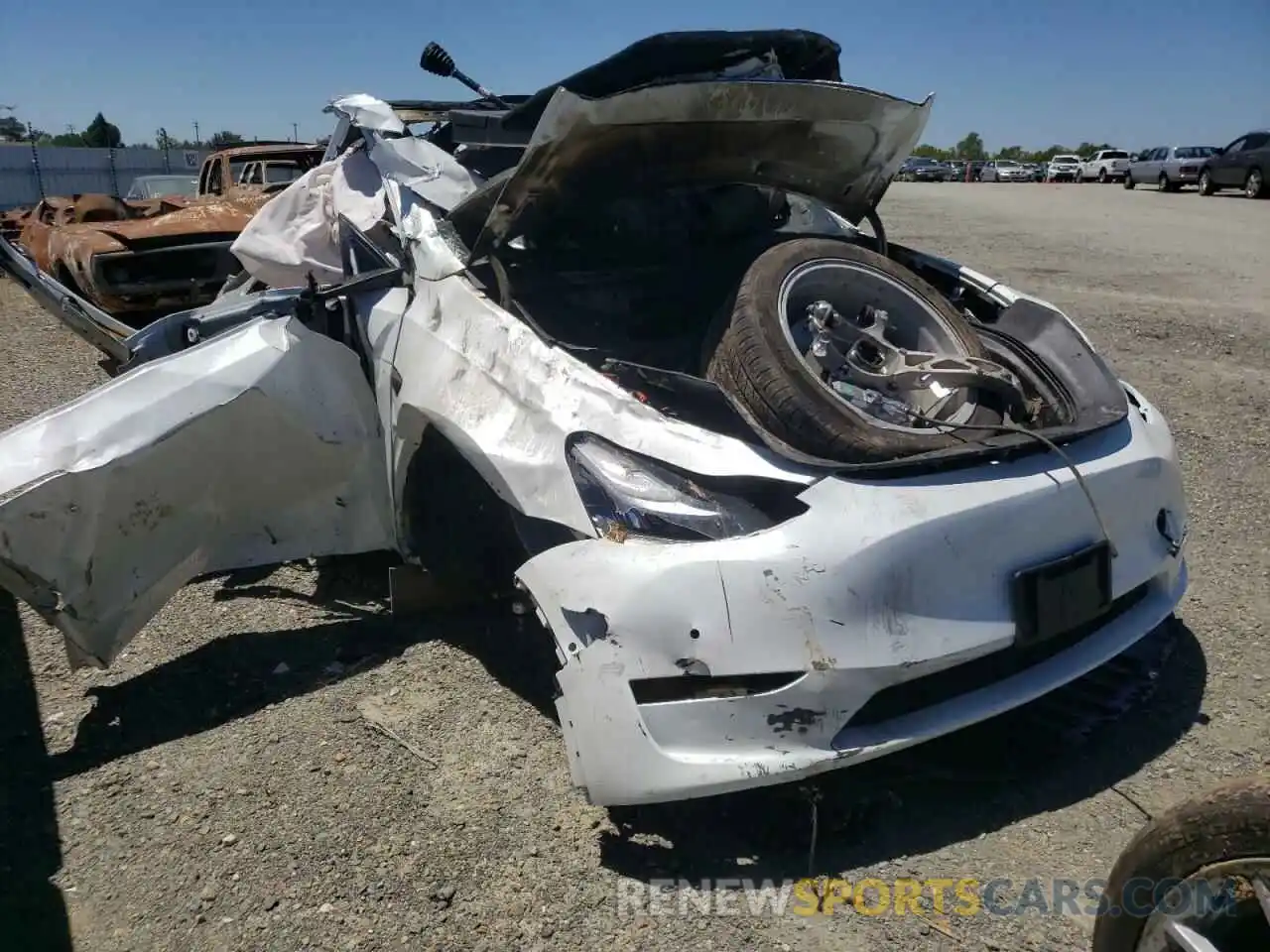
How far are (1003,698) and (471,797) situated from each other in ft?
4.60

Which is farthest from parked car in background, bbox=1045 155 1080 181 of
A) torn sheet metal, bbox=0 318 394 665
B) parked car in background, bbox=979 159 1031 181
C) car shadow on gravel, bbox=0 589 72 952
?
car shadow on gravel, bbox=0 589 72 952

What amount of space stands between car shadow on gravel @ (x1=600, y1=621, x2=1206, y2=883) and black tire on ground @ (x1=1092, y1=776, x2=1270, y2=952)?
74 cm

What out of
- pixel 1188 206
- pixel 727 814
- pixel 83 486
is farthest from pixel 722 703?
pixel 1188 206

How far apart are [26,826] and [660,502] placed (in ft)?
6.30

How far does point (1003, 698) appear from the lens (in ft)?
7.93

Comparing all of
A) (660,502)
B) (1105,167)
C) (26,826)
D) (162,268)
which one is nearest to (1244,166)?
(1105,167)

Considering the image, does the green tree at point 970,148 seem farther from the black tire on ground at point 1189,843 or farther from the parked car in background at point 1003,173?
the black tire on ground at point 1189,843

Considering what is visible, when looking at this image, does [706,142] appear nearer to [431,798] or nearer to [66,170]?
[431,798]

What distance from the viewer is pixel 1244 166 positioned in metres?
23.7

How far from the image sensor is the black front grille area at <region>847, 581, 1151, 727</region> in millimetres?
2383

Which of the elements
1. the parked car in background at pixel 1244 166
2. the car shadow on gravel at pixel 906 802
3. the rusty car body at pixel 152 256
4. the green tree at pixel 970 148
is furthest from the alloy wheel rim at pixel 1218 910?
the green tree at pixel 970 148

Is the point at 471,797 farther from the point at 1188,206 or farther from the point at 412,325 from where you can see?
the point at 1188,206

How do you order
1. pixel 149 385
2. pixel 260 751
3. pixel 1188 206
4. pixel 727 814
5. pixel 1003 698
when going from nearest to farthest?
pixel 1003 698 < pixel 727 814 < pixel 260 751 < pixel 149 385 < pixel 1188 206

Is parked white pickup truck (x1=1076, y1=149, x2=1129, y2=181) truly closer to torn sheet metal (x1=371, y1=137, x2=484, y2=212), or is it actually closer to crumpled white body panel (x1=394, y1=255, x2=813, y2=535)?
torn sheet metal (x1=371, y1=137, x2=484, y2=212)
